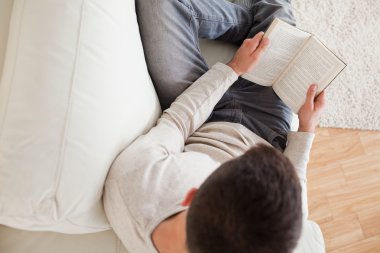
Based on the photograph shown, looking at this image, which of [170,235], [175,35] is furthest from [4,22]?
[170,235]

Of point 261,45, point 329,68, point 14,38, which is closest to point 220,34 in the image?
point 261,45

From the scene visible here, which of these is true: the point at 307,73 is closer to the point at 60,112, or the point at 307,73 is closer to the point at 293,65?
the point at 293,65

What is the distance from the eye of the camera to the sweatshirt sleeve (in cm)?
84

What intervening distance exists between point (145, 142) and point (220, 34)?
460 millimetres

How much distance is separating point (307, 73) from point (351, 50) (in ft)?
2.20

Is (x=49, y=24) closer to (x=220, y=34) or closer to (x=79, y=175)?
(x=79, y=175)

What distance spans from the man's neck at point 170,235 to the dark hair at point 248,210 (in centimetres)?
11

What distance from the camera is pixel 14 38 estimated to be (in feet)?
1.90

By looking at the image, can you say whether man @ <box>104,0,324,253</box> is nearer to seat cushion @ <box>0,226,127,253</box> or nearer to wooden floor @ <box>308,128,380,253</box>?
seat cushion @ <box>0,226,127,253</box>

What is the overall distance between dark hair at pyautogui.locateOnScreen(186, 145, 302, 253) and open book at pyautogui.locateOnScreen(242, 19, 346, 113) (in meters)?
0.48

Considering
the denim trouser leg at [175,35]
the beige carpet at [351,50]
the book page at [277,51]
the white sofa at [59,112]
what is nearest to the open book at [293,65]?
the book page at [277,51]

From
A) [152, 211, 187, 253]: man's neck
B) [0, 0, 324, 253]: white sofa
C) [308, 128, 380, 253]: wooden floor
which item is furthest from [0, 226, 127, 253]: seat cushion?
[308, 128, 380, 253]: wooden floor

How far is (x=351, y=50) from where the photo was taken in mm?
1422

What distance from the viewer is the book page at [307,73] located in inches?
33.4
